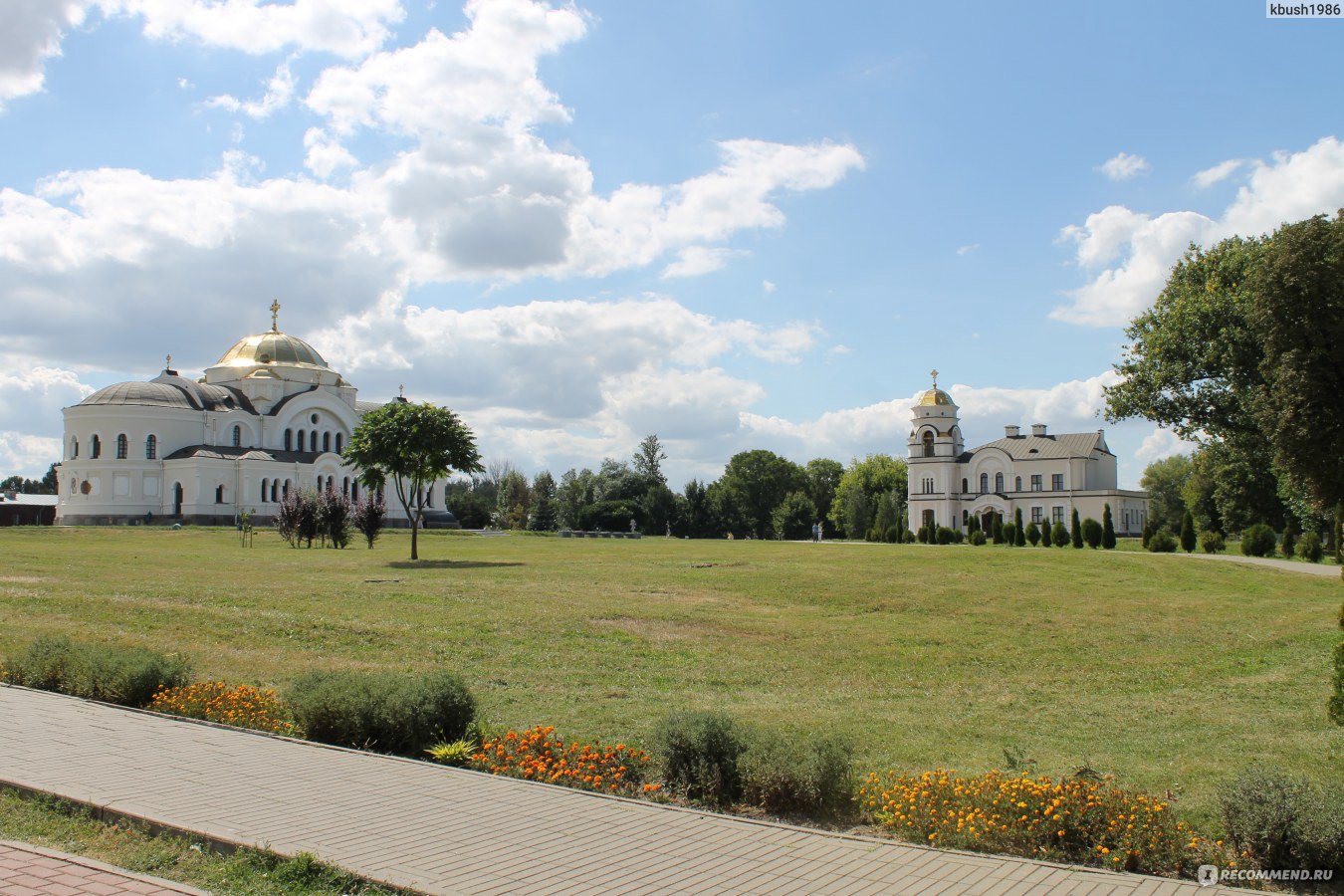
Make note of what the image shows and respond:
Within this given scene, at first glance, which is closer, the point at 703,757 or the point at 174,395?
the point at 703,757

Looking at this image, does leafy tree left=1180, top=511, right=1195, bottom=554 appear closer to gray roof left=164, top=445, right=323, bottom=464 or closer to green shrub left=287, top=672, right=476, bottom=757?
green shrub left=287, top=672, right=476, bottom=757

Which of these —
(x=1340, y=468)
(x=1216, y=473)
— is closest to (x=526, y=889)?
(x=1340, y=468)

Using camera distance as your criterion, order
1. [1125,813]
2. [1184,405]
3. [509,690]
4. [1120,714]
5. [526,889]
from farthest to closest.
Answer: [1184,405]
[509,690]
[1120,714]
[1125,813]
[526,889]

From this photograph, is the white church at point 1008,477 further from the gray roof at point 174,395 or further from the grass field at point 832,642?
the gray roof at point 174,395

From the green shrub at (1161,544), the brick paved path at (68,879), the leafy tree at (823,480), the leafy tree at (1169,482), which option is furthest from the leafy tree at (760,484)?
the brick paved path at (68,879)

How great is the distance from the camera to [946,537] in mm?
62938

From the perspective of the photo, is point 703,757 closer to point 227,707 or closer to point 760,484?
point 227,707

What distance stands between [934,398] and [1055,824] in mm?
81883

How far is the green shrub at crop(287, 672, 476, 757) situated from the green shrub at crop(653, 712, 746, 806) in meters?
2.32

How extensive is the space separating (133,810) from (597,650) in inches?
374

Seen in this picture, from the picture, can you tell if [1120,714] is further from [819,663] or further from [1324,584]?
[1324,584]

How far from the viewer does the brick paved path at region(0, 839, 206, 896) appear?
541 centimetres

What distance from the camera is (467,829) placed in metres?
6.45

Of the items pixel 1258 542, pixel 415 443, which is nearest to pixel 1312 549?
pixel 1258 542
